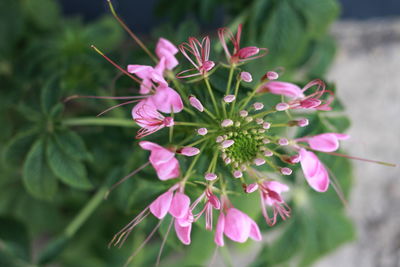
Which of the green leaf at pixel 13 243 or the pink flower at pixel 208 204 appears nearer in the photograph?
the pink flower at pixel 208 204

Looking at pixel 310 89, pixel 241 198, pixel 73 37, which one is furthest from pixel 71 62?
pixel 310 89

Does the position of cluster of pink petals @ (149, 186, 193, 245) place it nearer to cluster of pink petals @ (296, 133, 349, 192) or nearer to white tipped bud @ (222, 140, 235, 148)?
white tipped bud @ (222, 140, 235, 148)

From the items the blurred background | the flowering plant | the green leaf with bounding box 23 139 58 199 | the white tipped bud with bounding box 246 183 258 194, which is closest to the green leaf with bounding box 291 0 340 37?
the blurred background

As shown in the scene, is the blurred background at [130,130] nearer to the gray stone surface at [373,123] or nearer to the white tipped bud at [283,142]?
the gray stone surface at [373,123]

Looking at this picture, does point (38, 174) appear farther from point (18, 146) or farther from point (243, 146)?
point (243, 146)

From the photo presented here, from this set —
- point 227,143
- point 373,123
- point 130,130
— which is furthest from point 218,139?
point 373,123

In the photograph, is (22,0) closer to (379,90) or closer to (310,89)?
(310,89)

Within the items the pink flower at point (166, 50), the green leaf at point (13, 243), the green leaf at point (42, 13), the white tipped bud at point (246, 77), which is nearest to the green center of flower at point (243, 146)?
the white tipped bud at point (246, 77)
